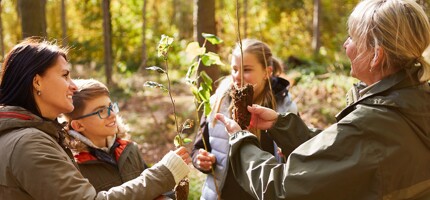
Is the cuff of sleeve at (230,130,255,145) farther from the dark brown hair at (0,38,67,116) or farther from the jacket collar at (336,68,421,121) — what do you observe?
the dark brown hair at (0,38,67,116)

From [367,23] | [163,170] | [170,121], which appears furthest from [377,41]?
[170,121]

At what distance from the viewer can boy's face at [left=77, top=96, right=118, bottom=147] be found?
319 cm

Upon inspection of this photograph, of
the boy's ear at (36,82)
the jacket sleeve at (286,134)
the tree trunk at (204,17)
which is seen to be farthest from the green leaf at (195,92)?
the tree trunk at (204,17)

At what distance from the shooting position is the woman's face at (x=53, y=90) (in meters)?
2.44

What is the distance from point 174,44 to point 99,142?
2965mm

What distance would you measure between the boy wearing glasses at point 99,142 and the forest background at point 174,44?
2156mm

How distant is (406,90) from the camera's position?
2.09 m

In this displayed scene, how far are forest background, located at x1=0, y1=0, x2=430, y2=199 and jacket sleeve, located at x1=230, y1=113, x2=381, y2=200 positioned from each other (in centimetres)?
311

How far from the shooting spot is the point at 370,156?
1.96 metres

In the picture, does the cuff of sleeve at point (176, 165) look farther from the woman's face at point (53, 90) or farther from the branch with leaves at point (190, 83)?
the woman's face at point (53, 90)

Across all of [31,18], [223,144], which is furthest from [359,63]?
[31,18]

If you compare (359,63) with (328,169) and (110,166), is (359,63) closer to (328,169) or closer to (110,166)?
(328,169)

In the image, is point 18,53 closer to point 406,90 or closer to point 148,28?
point 406,90

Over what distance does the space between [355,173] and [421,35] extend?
2.31 ft
